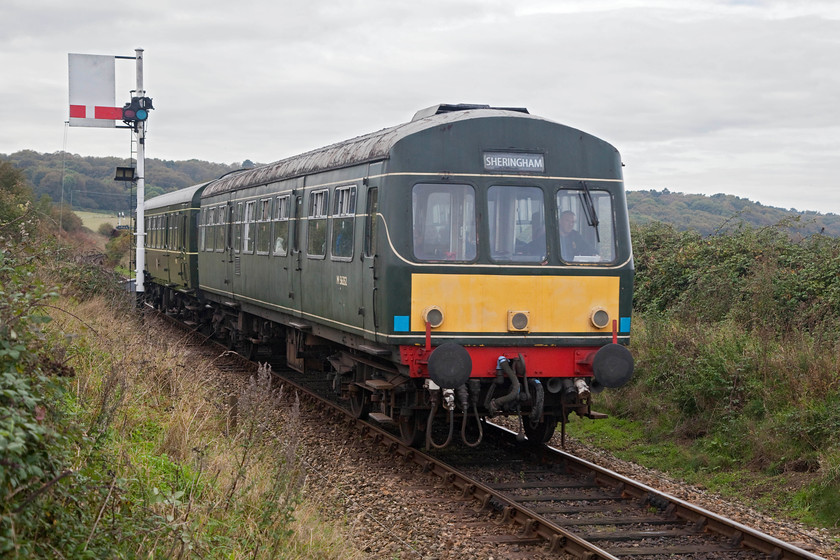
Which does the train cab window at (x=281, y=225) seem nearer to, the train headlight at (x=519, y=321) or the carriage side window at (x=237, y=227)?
the carriage side window at (x=237, y=227)

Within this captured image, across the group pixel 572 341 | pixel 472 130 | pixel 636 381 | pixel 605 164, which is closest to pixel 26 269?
pixel 472 130

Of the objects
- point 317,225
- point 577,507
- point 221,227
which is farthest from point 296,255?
point 577,507

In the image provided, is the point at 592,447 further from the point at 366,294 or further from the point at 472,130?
the point at 472,130

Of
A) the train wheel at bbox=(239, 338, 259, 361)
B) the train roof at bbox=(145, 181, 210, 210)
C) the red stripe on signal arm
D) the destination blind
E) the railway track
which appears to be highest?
the red stripe on signal arm

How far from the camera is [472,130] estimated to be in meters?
9.12

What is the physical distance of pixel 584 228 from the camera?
9305mm

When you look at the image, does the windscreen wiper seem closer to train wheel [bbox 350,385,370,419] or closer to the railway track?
the railway track

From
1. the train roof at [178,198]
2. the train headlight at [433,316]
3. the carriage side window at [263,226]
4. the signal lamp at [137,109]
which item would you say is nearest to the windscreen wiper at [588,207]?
the train headlight at [433,316]

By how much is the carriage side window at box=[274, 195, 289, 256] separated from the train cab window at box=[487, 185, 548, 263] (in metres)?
4.61

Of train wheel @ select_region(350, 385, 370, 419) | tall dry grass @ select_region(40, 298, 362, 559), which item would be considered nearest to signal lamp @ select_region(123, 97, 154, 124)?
tall dry grass @ select_region(40, 298, 362, 559)

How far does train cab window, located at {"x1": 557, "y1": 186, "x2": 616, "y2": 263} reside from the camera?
924cm

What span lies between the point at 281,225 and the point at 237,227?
128 inches

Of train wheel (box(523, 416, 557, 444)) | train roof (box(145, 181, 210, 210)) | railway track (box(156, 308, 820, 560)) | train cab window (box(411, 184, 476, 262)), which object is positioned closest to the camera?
railway track (box(156, 308, 820, 560))

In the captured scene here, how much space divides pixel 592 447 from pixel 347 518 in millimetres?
4101
